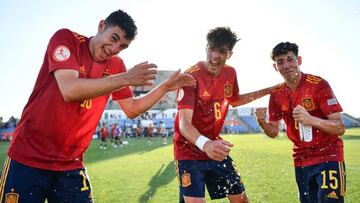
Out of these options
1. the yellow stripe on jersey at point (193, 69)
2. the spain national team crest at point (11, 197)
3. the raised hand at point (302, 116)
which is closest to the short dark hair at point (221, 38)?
the yellow stripe on jersey at point (193, 69)

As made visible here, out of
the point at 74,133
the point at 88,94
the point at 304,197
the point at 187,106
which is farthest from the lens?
the point at 304,197

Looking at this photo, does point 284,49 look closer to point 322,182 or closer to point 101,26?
point 322,182

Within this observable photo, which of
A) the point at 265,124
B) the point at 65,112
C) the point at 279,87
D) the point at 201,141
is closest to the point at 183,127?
the point at 201,141

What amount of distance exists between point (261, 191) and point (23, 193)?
19.6 feet

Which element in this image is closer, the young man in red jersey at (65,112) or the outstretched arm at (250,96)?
the young man in red jersey at (65,112)

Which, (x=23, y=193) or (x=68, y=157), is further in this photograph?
(x=68, y=157)

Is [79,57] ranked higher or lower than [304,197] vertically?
higher

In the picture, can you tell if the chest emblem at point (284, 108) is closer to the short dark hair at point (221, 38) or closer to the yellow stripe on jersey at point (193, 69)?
the short dark hair at point (221, 38)

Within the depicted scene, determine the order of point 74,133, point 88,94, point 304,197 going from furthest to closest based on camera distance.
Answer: point 304,197 < point 74,133 < point 88,94

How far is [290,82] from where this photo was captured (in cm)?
524

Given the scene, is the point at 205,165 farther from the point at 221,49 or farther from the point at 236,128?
the point at 236,128

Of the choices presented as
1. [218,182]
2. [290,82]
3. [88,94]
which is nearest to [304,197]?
[218,182]

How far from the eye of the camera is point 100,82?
3.03 meters

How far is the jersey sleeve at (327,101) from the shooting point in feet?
15.7
